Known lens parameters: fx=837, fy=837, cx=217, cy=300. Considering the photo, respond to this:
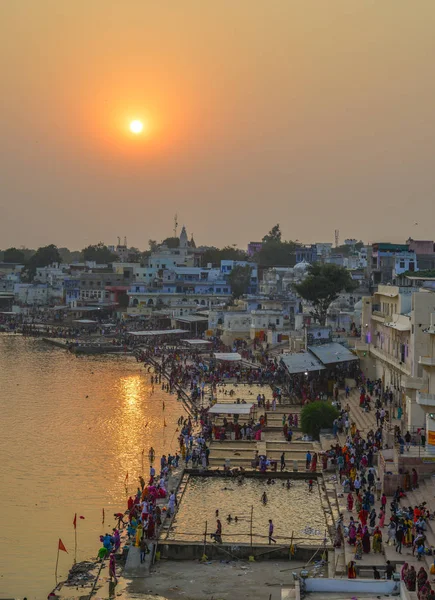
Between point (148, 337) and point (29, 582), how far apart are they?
42696mm

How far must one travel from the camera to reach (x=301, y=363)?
3319 centimetres

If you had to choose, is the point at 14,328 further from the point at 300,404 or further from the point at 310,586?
the point at 310,586

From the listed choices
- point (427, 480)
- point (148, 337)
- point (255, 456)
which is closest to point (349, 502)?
point (427, 480)

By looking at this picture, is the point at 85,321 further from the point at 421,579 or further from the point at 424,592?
the point at 424,592

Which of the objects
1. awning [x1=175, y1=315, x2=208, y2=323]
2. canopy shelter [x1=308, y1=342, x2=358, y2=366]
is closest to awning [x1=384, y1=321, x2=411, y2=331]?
canopy shelter [x1=308, y1=342, x2=358, y2=366]

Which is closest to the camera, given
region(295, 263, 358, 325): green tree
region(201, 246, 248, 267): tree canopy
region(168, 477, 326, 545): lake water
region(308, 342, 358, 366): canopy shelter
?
region(168, 477, 326, 545): lake water

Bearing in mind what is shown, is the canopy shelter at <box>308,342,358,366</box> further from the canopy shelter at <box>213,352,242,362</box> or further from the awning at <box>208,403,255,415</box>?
the canopy shelter at <box>213,352,242,362</box>

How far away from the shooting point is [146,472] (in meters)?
23.2

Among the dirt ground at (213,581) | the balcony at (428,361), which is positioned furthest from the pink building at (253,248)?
the dirt ground at (213,581)

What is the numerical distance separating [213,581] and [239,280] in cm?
6130

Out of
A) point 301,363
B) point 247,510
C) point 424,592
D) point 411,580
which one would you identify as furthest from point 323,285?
point 424,592

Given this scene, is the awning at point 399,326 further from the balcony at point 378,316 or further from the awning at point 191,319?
the awning at point 191,319

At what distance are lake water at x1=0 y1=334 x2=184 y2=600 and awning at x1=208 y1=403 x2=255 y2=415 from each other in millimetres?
1671

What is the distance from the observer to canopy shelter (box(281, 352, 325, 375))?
106 ft
